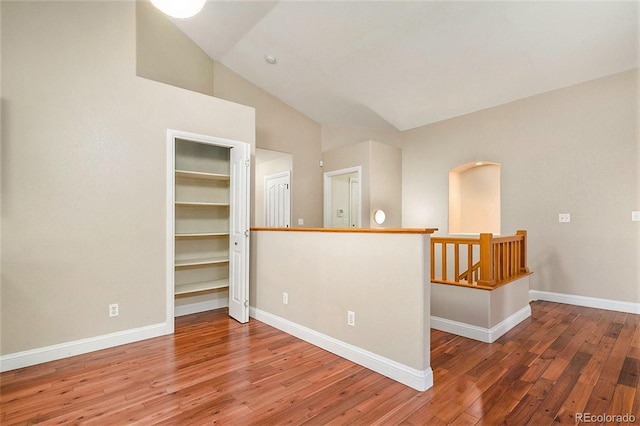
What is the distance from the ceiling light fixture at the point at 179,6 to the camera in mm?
2182

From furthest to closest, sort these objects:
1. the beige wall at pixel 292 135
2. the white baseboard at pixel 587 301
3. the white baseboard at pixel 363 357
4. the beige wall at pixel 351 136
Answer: the beige wall at pixel 351 136, the beige wall at pixel 292 135, the white baseboard at pixel 587 301, the white baseboard at pixel 363 357

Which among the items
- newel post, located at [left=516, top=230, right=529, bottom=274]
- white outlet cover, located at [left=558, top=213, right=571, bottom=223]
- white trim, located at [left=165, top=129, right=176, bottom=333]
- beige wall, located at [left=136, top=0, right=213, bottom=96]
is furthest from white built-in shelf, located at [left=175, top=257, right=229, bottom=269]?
white outlet cover, located at [left=558, top=213, right=571, bottom=223]

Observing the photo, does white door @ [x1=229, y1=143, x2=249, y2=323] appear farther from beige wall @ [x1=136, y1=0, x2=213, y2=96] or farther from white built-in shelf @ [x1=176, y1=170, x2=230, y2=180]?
beige wall @ [x1=136, y1=0, x2=213, y2=96]

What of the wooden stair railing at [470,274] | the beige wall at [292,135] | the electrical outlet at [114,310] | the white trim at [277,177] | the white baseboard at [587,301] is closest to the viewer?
the electrical outlet at [114,310]

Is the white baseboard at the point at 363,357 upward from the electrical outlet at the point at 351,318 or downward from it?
downward

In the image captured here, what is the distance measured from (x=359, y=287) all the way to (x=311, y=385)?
2.60 ft

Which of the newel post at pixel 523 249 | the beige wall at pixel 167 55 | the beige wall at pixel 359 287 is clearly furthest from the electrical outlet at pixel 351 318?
the beige wall at pixel 167 55

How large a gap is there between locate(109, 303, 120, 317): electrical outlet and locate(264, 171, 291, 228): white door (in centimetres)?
315

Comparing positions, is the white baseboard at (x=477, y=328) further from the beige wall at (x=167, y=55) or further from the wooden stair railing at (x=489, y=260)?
the beige wall at (x=167, y=55)

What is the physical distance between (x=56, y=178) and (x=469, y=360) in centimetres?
383

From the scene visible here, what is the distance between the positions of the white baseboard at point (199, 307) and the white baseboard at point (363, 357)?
1097 mm

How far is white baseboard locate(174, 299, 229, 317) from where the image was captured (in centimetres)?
382

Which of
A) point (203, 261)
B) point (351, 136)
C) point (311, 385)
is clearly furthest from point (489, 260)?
point (351, 136)

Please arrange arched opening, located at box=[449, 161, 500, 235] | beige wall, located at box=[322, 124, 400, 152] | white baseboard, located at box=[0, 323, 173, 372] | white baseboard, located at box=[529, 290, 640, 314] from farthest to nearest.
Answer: beige wall, located at box=[322, 124, 400, 152] < arched opening, located at box=[449, 161, 500, 235] < white baseboard, located at box=[529, 290, 640, 314] < white baseboard, located at box=[0, 323, 173, 372]
